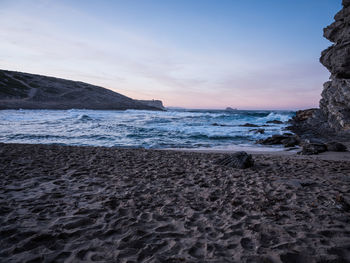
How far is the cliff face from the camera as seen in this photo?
11.7 meters

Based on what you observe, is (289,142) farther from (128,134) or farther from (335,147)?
(128,134)

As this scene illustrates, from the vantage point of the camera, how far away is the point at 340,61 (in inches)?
461

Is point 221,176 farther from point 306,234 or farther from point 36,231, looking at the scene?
point 36,231

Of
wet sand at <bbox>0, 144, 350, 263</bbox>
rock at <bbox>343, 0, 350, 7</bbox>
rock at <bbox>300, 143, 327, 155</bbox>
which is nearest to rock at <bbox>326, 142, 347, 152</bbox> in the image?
rock at <bbox>300, 143, 327, 155</bbox>

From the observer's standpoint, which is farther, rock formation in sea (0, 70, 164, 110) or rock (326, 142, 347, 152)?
rock formation in sea (0, 70, 164, 110)

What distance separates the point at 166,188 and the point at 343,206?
2963 millimetres

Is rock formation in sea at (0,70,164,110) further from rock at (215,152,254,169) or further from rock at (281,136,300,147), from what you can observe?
rock at (281,136,300,147)

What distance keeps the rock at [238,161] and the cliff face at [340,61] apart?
10.4m

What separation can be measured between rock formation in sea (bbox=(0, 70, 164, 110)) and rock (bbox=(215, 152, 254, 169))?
160 ft

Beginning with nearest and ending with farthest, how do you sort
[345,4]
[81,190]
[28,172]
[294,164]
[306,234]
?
[306,234]
[81,190]
[28,172]
[294,164]
[345,4]

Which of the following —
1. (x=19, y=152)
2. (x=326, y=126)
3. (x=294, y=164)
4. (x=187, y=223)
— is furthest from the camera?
(x=326, y=126)

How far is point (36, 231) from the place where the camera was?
101 inches

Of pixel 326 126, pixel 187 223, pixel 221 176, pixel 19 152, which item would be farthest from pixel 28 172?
pixel 326 126

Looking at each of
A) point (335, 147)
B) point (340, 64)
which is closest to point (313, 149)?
point (335, 147)
